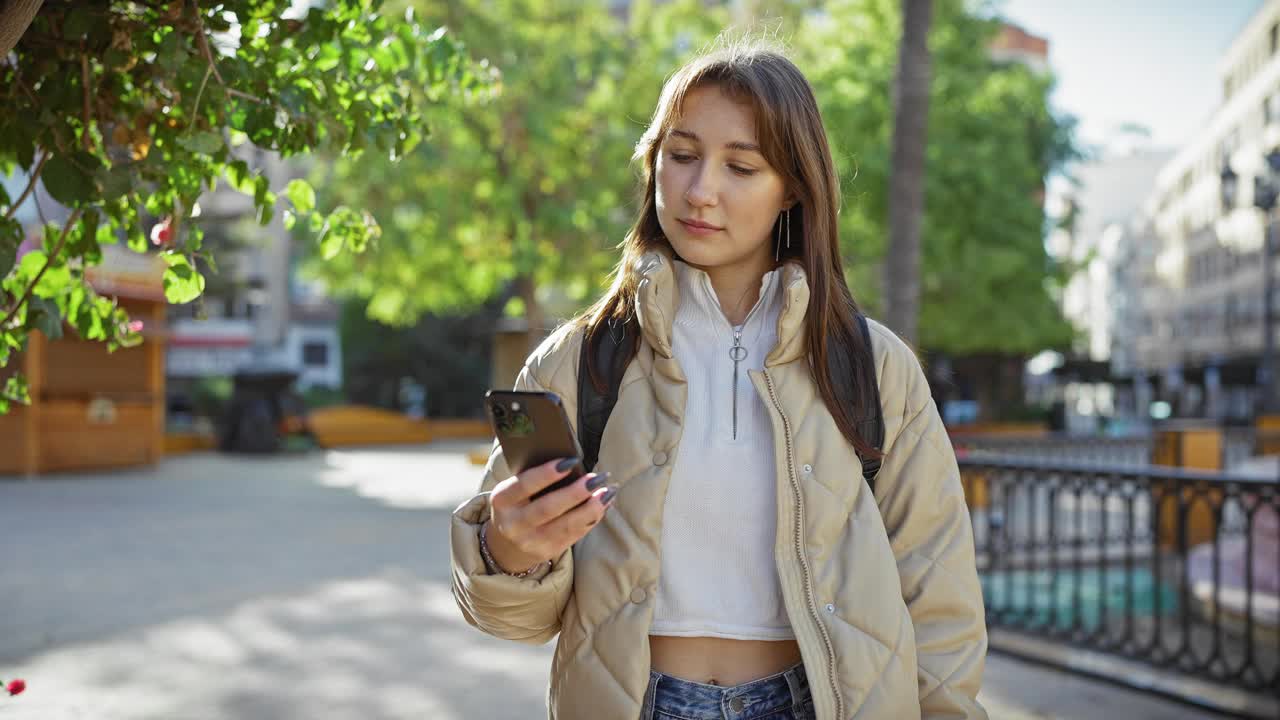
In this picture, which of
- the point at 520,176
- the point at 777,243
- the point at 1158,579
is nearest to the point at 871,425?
the point at 777,243

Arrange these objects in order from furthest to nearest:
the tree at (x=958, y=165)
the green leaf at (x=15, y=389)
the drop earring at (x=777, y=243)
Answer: the tree at (x=958, y=165) < the green leaf at (x=15, y=389) < the drop earring at (x=777, y=243)

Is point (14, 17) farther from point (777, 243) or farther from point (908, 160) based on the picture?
point (908, 160)

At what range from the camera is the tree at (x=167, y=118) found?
2.67 metres

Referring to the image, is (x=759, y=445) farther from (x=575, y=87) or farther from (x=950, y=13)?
(x=950, y=13)

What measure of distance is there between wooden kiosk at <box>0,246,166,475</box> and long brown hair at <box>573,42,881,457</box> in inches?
663

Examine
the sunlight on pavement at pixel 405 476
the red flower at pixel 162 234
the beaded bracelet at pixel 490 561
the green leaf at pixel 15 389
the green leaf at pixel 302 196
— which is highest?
the green leaf at pixel 302 196

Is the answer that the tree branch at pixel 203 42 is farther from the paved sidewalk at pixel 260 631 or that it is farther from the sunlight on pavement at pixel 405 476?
the sunlight on pavement at pixel 405 476

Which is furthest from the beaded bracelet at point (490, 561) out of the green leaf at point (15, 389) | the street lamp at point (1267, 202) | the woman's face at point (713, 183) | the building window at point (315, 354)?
the building window at point (315, 354)

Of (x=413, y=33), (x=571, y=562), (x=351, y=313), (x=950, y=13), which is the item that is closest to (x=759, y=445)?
(x=571, y=562)

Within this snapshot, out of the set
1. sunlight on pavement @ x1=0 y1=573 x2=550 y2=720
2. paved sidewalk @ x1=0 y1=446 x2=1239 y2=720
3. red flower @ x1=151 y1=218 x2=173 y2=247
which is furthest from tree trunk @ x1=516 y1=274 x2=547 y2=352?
red flower @ x1=151 y1=218 x2=173 y2=247

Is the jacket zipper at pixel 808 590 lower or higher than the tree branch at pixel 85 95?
lower

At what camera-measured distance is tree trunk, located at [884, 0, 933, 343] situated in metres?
8.86

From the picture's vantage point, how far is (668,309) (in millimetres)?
2150

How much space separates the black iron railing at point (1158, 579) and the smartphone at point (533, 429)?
542 cm
